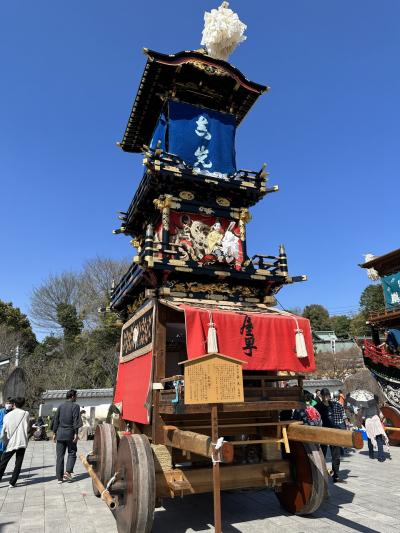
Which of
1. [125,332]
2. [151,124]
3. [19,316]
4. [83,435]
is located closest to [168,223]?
[125,332]

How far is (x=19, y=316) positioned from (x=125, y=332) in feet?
91.2

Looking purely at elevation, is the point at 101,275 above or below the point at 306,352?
above

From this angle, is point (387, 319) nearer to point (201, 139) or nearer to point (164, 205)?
point (201, 139)

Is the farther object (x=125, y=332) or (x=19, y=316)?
(x=19, y=316)

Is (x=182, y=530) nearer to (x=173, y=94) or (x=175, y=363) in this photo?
(x=175, y=363)

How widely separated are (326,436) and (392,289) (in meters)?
25.4

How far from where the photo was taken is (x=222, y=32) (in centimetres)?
1143

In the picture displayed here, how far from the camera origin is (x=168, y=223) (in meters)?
9.14

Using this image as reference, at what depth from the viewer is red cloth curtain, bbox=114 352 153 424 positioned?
6809 mm

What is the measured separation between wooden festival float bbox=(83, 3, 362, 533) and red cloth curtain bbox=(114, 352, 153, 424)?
4cm

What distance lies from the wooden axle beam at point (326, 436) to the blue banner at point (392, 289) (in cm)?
2364

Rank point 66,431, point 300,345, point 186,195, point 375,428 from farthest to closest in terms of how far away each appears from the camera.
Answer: point 375,428 → point 186,195 → point 66,431 → point 300,345

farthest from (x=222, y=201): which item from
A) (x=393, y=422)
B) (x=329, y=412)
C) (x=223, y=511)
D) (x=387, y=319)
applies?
(x=387, y=319)

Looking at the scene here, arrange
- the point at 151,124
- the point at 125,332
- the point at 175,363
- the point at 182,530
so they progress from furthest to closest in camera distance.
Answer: the point at 151,124
the point at 125,332
the point at 175,363
the point at 182,530
